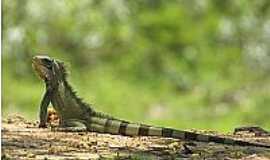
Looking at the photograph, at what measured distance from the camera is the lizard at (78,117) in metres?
7.98

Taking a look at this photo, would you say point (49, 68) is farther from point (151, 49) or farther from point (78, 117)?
point (151, 49)

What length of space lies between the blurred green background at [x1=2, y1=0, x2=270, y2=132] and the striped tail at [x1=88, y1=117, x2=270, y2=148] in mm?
9733

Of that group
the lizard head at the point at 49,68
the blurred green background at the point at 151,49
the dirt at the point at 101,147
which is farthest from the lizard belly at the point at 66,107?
the blurred green background at the point at 151,49

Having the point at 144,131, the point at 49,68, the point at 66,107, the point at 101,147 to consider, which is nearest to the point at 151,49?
the point at 49,68

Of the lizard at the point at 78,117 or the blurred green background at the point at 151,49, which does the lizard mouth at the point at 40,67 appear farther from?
the blurred green background at the point at 151,49

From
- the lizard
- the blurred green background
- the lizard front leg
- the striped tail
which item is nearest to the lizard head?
the lizard

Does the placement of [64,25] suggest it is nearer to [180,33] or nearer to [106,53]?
[106,53]

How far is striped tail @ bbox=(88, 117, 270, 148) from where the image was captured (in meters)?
7.92

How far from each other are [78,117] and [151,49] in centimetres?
1225

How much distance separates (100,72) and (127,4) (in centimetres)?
162

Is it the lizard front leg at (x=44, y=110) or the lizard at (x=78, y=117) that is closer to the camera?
the lizard at (x=78, y=117)

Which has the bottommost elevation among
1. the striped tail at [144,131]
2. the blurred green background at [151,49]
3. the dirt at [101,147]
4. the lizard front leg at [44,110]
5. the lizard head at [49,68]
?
the dirt at [101,147]

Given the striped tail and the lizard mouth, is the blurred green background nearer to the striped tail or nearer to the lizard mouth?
the lizard mouth

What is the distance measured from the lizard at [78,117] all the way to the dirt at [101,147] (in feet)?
0.35
